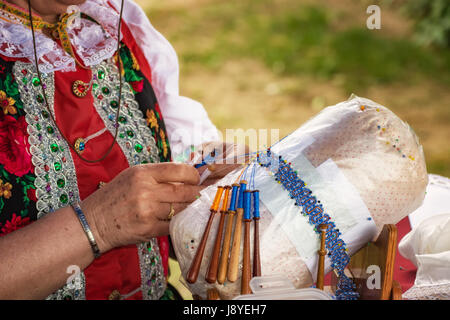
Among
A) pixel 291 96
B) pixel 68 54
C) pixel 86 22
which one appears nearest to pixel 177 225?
pixel 68 54

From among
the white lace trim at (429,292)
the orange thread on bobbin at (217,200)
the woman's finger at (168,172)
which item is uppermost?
the woman's finger at (168,172)

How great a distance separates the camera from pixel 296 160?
0.96m

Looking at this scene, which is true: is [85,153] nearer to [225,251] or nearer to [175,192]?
[175,192]

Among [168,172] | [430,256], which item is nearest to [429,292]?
[430,256]

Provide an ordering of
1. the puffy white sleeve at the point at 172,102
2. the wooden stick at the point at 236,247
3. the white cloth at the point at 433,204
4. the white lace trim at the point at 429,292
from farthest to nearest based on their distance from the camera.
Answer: the puffy white sleeve at the point at 172,102
the white cloth at the point at 433,204
the white lace trim at the point at 429,292
the wooden stick at the point at 236,247

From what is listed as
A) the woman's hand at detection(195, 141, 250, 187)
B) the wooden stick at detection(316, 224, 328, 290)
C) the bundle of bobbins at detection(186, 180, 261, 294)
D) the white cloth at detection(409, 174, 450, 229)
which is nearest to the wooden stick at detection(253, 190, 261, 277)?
the bundle of bobbins at detection(186, 180, 261, 294)

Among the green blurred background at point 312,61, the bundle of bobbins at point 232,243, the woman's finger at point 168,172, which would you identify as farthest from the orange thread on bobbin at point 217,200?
the green blurred background at point 312,61

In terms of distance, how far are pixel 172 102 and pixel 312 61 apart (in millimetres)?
4025

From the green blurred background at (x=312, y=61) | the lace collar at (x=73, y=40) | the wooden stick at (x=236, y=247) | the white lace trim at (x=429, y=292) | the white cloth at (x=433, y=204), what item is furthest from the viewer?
the green blurred background at (x=312, y=61)

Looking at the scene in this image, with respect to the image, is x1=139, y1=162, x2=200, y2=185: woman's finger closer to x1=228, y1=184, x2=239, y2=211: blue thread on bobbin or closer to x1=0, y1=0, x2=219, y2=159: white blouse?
x1=228, y1=184, x2=239, y2=211: blue thread on bobbin

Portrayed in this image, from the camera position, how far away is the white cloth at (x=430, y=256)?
1054 mm

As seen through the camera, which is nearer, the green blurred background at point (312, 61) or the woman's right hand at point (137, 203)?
the woman's right hand at point (137, 203)

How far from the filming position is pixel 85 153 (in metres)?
1.26

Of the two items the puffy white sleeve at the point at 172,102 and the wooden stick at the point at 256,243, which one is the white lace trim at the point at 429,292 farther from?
the puffy white sleeve at the point at 172,102
